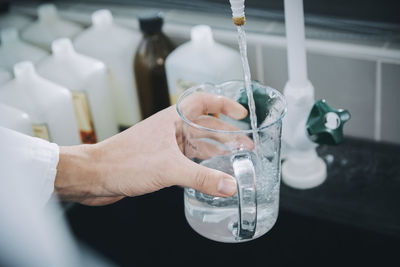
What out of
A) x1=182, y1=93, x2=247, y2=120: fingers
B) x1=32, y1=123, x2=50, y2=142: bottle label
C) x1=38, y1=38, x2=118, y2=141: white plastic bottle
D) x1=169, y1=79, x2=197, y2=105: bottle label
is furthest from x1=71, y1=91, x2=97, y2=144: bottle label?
x1=182, y1=93, x2=247, y2=120: fingers

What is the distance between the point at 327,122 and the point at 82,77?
1.92ft

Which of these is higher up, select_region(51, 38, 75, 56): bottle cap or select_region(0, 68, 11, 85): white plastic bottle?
select_region(51, 38, 75, 56): bottle cap

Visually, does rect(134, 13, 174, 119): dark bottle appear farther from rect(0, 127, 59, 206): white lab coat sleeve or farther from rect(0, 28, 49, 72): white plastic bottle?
rect(0, 127, 59, 206): white lab coat sleeve

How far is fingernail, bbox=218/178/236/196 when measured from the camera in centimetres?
84

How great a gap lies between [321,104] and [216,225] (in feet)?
1.03

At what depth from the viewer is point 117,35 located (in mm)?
1389

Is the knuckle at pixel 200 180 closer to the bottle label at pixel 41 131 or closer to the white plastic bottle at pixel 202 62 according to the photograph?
the white plastic bottle at pixel 202 62

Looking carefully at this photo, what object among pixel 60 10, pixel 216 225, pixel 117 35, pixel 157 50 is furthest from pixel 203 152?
pixel 60 10

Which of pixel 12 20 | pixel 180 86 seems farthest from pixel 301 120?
pixel 12 20

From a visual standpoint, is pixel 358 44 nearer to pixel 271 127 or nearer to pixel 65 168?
pixel 271 127

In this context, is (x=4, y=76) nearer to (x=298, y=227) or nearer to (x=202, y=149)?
(x=202, y=149)

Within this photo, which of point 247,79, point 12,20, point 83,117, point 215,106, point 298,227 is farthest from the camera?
point 12,20

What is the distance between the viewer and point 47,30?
1.48 metres

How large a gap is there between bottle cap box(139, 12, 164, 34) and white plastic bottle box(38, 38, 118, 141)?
5.6 inches
